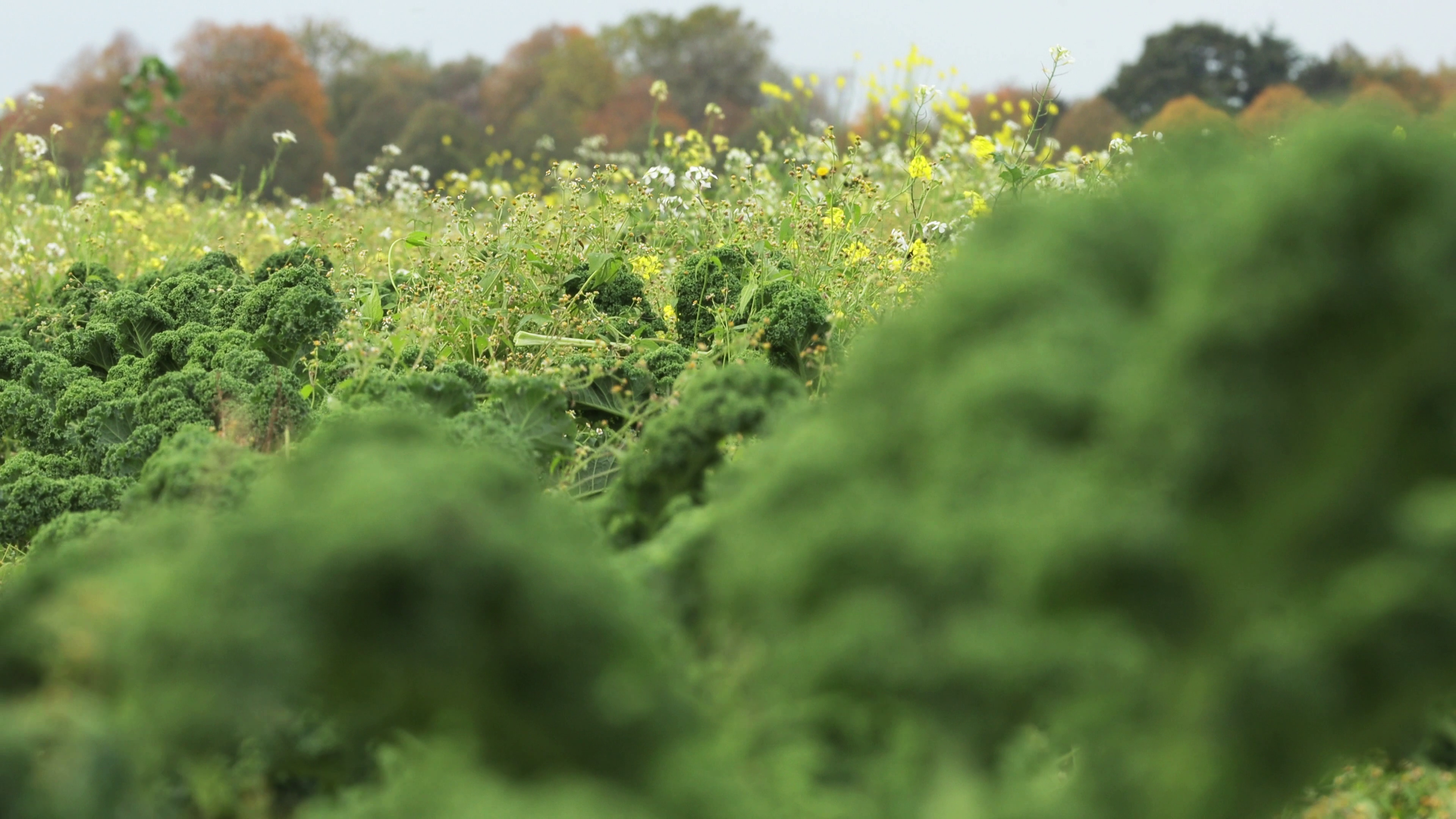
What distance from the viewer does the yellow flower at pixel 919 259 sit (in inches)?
182

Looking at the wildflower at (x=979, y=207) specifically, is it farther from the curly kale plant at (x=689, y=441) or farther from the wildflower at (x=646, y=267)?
the curly kale plant at (x=689, y=441)

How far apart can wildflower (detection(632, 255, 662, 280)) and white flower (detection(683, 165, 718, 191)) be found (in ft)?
1.38

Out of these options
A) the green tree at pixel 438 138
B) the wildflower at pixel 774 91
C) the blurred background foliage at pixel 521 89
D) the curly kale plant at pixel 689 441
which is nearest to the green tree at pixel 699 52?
the blurred background foliage at pixel 521 89

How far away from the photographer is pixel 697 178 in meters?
5.17

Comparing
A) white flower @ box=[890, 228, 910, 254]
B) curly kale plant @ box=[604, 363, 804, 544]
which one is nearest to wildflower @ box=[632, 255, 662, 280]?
white flower @ box=[890, 228, 910, 254]

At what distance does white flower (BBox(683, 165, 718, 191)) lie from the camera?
511 cm

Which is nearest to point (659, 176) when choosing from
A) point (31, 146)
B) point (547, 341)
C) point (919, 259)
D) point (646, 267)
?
point (646, 267)

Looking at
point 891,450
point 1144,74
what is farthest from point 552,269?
point 1144,74

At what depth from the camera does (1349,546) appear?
1.26 meters

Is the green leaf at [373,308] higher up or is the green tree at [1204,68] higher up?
the green tree at [1204,68]

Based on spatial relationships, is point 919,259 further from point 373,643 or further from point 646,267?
point 373,643

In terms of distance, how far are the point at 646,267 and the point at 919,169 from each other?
1220mm

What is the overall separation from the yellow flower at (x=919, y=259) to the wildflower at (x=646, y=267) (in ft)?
3.52

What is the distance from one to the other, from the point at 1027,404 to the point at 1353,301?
0.35 m
